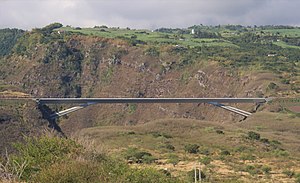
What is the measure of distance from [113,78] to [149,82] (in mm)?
11529

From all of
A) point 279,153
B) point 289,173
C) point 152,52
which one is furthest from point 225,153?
point 152,52

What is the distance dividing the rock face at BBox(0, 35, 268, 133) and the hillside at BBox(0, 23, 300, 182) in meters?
0.29

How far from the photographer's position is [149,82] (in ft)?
473

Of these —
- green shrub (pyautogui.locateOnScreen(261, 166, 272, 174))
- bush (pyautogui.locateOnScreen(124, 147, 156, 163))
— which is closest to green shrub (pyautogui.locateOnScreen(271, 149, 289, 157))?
green shrub (pyautogui.locateOnScreen(261, 166, 272, 174))

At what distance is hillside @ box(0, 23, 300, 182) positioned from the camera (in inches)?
3317

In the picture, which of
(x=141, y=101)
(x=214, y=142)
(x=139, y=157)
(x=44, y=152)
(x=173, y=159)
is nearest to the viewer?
(x=44, y=152)

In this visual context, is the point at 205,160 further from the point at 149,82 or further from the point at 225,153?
the point at 149,82

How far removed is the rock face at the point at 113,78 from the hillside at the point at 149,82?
29 centimetres

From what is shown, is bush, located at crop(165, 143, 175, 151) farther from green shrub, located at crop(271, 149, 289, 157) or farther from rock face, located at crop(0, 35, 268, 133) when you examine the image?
rock face, located at crop(0, 35, 268, 133)

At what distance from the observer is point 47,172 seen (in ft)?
85.9

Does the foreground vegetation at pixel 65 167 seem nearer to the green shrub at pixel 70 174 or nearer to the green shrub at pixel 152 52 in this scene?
the green shrub at pixel 70 174

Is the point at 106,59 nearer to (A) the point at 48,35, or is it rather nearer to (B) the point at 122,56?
(B) the point at 122,56

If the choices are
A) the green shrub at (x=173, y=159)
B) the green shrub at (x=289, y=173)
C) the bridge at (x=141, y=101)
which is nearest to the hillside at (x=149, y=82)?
the bridge at (x=141, y=101)

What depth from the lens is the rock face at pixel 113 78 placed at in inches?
5197
